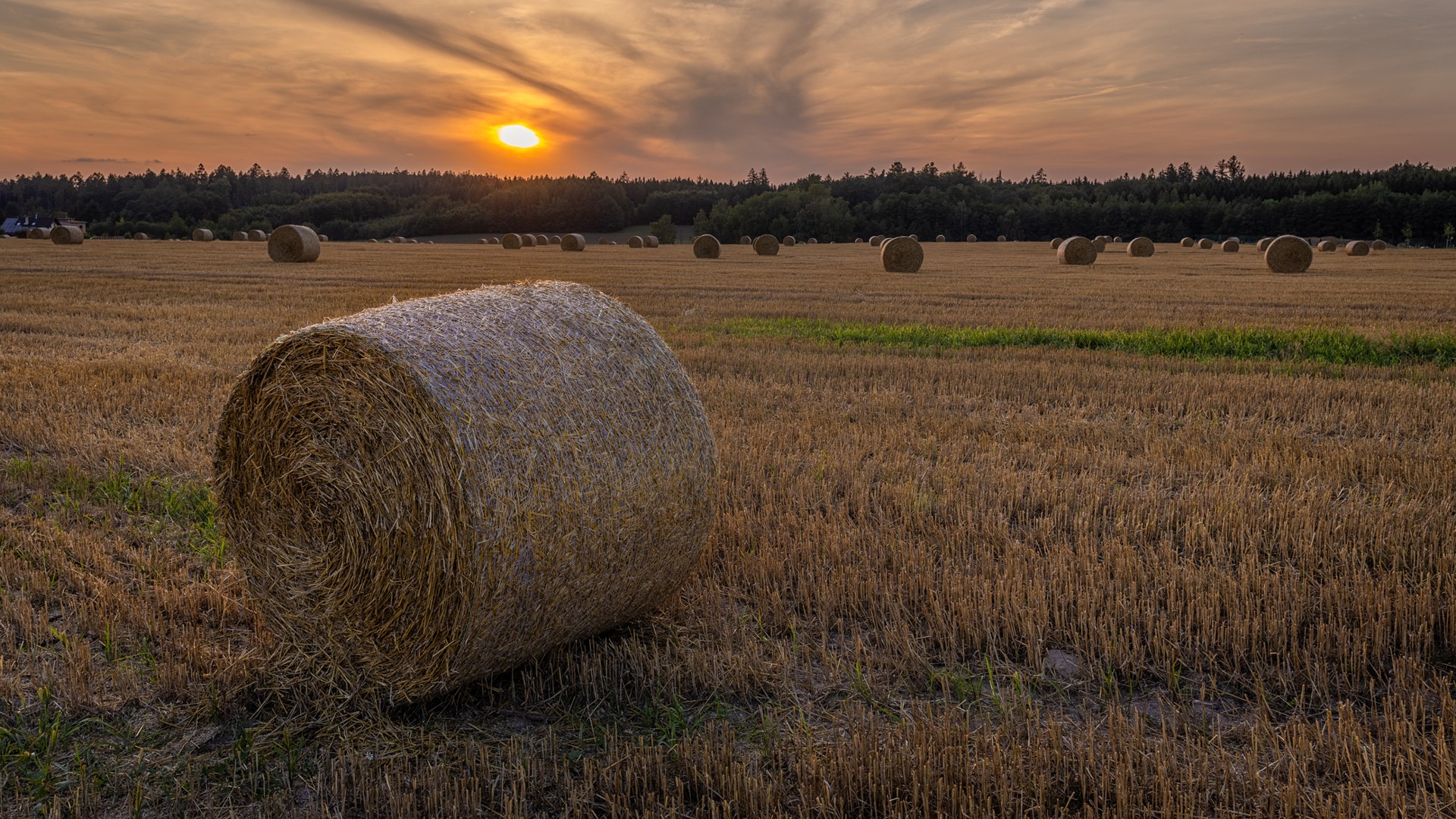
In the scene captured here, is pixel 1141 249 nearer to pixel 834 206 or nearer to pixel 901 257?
pixel 901 257

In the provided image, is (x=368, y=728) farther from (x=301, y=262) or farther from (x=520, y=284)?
(x=301, y=262)

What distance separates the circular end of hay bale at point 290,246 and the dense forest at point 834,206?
5897cm

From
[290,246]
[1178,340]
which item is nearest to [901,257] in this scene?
[1178,340]

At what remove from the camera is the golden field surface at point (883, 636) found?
10.8 feet

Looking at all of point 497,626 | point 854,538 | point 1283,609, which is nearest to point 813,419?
point 854,538

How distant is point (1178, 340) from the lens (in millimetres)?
13570

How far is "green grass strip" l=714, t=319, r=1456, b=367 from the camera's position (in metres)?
12.6

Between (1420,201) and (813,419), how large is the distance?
93.9 metres

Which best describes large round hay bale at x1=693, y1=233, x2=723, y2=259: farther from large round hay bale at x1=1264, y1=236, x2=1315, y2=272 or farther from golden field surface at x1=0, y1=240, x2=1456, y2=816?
golden field surface at x1=0, y1=240, x2=1456, y2=816

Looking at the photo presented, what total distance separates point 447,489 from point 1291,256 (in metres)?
34.7

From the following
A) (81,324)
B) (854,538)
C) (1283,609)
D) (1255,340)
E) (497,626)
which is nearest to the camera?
(497,626)

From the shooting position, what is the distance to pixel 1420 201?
8075cm

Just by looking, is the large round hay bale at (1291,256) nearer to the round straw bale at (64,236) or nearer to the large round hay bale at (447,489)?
the large round hay bale at (447,489)

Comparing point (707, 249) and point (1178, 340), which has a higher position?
point (707, 249)
